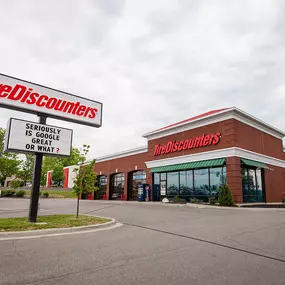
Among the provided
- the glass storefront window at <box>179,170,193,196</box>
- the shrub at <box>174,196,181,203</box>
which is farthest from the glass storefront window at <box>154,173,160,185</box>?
the shrub at <box>174,196,181,203</box>

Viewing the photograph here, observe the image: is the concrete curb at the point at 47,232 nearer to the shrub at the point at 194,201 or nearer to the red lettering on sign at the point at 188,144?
the shrub at the point at 194,201

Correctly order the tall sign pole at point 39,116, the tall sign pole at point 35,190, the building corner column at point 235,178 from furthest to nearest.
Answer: the building corner column at point 235,178, the tall sign pole at point 39,116, the tall sign pole at point 35,190

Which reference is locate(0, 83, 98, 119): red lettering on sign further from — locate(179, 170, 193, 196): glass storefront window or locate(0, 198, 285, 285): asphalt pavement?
locate(179, 170, 193, 196): glass storefront window

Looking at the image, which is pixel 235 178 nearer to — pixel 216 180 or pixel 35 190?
pixel 216 180

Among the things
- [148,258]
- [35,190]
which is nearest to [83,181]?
[35,190]

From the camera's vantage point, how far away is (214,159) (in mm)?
22516

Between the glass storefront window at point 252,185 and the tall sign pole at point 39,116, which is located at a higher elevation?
the tall sign pole at point 39,116

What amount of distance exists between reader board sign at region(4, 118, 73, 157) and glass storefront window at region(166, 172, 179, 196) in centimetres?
1648

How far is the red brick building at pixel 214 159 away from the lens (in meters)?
21.8

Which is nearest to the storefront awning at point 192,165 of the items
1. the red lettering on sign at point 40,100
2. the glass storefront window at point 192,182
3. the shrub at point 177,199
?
the glass storefront window at point 192,182

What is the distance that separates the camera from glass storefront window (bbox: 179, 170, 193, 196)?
25016 mm

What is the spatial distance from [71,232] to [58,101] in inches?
249

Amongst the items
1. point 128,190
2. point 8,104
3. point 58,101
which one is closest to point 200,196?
point 128,190

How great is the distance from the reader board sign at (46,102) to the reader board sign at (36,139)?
72 centimetres
